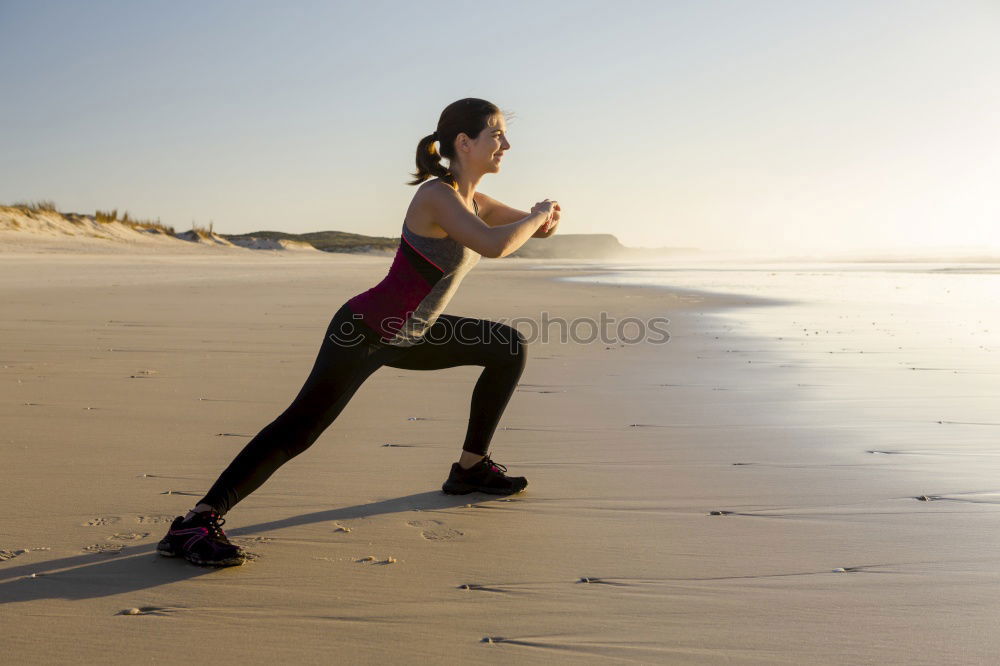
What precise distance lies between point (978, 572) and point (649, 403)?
2.86 m

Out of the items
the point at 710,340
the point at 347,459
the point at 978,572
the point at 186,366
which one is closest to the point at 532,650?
the point at 978,572

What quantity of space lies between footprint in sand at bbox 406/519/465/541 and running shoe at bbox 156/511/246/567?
0.62 m

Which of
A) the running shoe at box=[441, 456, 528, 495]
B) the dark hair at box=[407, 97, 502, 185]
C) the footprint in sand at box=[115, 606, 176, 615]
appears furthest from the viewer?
the running shoe at box=[441, 456, 528, 495]

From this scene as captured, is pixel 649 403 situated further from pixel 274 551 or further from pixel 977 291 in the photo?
pixel 977 291

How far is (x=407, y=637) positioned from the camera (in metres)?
2.29

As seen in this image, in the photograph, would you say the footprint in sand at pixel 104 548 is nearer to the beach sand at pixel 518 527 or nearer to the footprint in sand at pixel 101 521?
the beach sand at pixel 518 527

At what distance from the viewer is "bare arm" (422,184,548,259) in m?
2.99

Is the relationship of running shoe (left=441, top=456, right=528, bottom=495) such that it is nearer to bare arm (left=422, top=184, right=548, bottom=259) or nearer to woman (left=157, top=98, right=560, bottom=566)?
woman (left=157, top=98, right=560, bottom=566)

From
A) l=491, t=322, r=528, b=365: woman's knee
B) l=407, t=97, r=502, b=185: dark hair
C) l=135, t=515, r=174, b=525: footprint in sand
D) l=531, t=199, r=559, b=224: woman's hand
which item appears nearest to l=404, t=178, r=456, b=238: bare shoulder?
l=407, t=97, r=502, b=185: dark hair

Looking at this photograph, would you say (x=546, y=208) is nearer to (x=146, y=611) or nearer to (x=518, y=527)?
(x=518, y=527)

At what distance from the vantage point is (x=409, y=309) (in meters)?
3.19

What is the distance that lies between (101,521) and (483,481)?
4.60ft

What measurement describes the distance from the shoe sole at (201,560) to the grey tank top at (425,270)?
90cm

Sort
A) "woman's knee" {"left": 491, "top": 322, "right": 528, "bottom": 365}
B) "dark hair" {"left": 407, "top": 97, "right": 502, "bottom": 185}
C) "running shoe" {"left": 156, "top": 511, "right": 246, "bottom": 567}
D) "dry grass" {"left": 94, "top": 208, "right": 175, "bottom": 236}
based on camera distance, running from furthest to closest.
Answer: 1. "dry grass" {"left": 94, "top": 208, "right": 175, "bottom": 236}
2. "woman's knee" {"left": 491, "top": 322, "right": 528, "bottom": 365}
3. "dark hair" {"left": 407, "top": 97, "right": 502, "bottom": 185}
4. "running shoe" {"left": 156, "top": 511, "right": 246, "bottom": 567}
